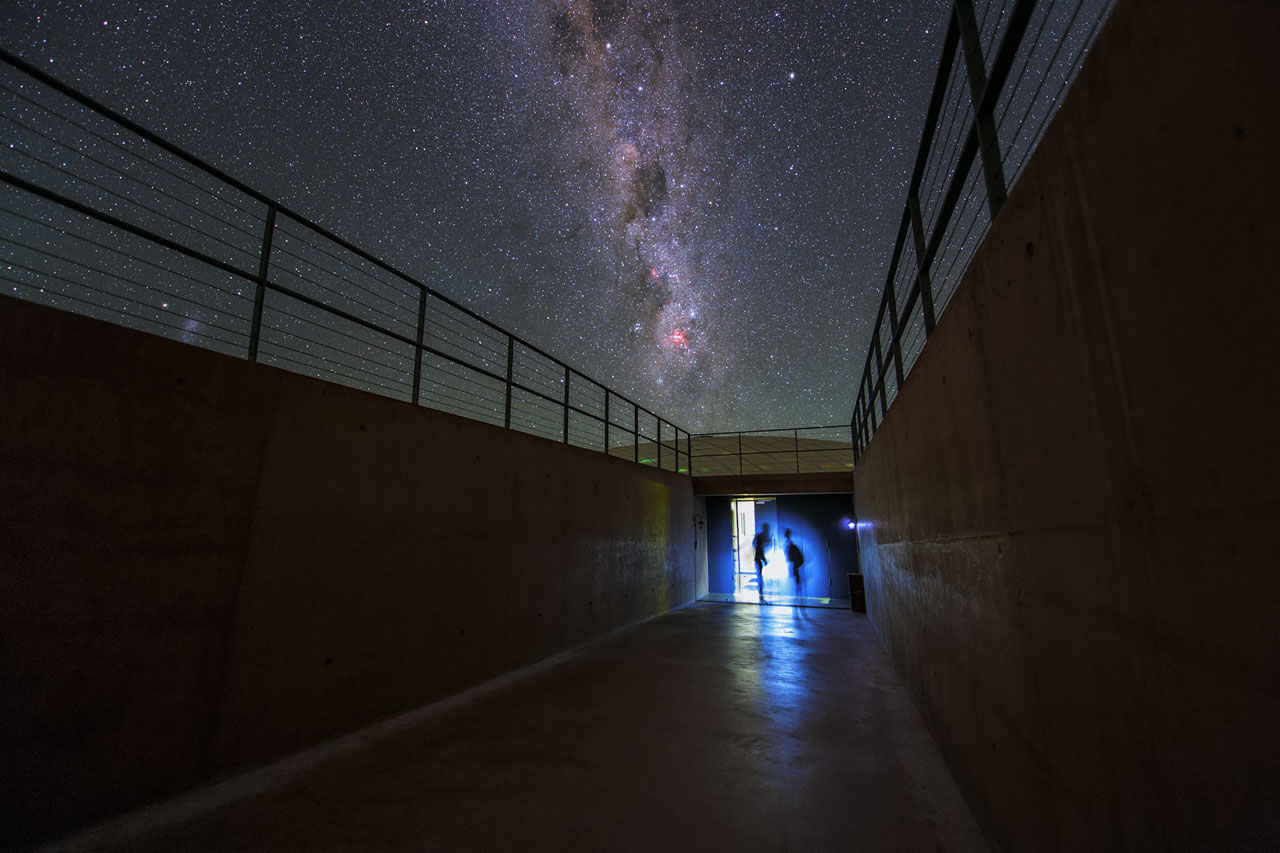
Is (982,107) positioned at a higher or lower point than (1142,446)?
higher

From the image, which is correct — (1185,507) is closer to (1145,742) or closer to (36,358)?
(1145,742)

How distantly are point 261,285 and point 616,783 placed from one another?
382cm

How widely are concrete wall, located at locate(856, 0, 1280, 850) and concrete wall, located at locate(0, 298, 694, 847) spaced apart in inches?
156

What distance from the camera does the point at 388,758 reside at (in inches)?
132

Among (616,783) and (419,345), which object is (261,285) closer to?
(419,345)

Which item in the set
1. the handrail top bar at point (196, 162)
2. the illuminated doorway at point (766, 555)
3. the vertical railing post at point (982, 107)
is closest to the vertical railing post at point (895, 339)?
the vertical railing post at point (982, 107)

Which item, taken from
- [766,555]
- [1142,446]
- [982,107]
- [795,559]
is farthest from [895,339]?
[766,555]

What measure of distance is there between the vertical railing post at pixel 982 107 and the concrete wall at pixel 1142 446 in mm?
219

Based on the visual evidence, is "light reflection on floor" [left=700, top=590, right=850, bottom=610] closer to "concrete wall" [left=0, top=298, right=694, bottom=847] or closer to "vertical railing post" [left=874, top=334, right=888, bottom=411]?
"vertical railing post" [left=874, top=334, right=888, bottom=411]

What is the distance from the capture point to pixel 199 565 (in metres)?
3.09

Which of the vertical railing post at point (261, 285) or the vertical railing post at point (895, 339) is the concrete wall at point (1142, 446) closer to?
the vertical railing post at point (895, 339)

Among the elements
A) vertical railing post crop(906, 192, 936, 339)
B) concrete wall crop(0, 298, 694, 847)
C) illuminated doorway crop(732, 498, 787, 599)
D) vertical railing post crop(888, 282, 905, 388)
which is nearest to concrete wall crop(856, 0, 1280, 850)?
vertical railing post crop(906, 192, 936, 339)

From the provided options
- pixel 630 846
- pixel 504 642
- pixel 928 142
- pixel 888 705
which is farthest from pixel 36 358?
pixel 888 705

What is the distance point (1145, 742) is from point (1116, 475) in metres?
0.58
